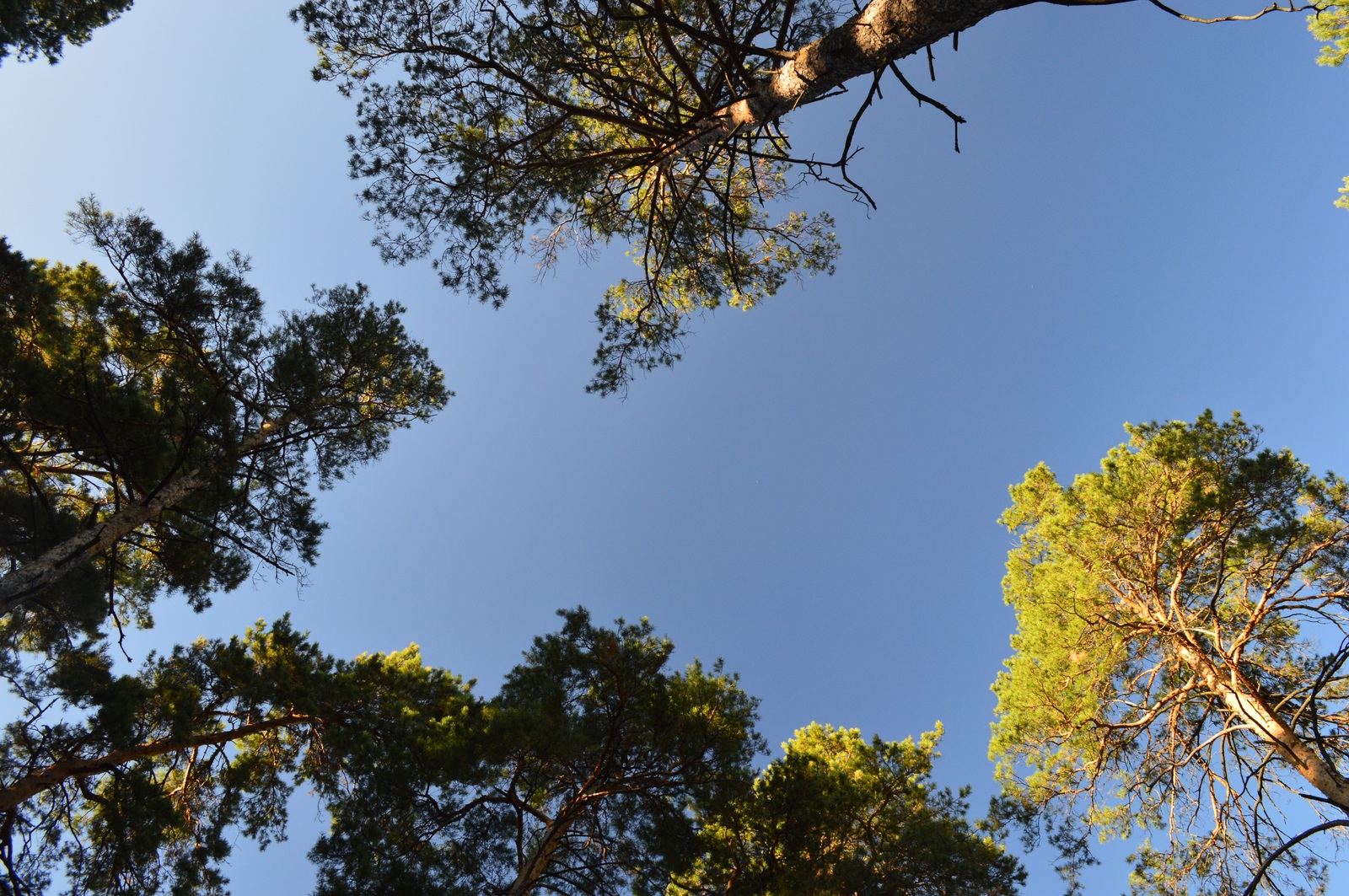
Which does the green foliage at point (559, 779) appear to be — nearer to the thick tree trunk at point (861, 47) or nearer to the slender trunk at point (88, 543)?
the slender trunk at point (88, 543)

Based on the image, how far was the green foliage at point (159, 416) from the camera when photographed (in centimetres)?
685

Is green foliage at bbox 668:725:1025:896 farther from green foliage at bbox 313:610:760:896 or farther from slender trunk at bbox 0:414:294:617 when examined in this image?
slender trunk at bbox 0:414:294:617

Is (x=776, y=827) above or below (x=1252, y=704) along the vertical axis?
below

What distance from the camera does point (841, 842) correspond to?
9.28 metres

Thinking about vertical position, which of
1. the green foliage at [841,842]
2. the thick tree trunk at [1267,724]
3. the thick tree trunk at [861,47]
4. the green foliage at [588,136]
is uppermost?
the green foliage at [588,136]

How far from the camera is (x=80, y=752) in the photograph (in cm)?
684

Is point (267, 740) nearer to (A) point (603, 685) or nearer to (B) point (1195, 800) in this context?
Result: (A) point (603, 685)

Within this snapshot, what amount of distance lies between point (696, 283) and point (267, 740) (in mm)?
10350

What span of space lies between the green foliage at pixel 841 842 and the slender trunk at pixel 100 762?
21.5ft

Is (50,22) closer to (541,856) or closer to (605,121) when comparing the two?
(605,121)

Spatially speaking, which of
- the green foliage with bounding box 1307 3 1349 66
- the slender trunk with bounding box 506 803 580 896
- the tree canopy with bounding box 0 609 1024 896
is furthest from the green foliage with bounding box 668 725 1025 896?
the green foliage with bounding box 1307 3 1349 66

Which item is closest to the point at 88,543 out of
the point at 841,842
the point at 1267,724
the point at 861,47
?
the point at 861,47

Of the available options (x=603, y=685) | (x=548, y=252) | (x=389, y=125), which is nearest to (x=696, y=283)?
(x=548, y=252)

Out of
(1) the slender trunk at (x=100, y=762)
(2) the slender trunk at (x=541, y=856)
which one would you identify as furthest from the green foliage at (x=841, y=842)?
(1) the slender trunk at (x=100, y=762)
